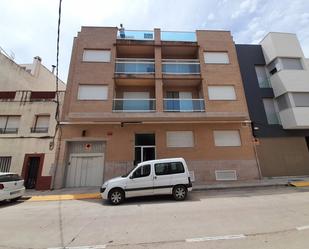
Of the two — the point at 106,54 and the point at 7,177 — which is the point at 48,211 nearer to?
the point at 7,177

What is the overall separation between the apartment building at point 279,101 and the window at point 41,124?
1550 cm

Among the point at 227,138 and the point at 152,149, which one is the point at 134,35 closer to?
the point at 152,149

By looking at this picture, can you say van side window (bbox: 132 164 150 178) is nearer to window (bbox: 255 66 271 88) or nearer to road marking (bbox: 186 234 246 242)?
road marking (bbox: 186 234 246 242)

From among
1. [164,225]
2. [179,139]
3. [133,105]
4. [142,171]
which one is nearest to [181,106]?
[179,139]

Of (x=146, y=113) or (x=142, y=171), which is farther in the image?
(x=146, y=113)

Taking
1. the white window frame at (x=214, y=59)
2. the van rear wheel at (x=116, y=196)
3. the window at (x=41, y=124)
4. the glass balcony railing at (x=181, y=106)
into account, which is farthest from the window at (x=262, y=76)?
the window at (x=41, y=124)

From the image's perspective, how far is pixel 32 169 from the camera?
12.1 meters

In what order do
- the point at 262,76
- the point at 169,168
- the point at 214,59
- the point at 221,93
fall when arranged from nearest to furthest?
1. the point at 169,168
2. the point at 221,93
3. the point at 214,59
4. the point at 262,76

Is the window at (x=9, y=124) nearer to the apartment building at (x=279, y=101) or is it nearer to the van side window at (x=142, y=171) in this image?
the van side window at (x=142, y=171)

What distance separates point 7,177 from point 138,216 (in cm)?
715

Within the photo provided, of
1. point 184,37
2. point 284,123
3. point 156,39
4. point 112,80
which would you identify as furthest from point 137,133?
point 284,123

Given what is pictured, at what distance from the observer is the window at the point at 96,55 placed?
1403 centimetres

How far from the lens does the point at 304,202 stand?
23.1 ft

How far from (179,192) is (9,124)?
13219 mm
